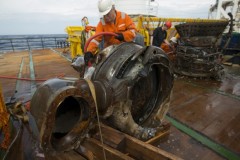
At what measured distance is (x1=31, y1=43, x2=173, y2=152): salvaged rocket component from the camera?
1265 millimetres

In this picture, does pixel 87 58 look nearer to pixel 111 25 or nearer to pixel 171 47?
pixel 111 25

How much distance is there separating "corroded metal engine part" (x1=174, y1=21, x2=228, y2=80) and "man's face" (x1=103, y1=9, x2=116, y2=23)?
2.80 meters

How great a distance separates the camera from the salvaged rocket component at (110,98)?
4.15 ft

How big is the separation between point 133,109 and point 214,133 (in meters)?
1.29

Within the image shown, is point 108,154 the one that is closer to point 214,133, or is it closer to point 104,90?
point 104,90

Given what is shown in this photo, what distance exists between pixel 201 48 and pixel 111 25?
303 centimetres

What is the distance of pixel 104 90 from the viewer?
1.65m

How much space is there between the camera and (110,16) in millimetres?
2689

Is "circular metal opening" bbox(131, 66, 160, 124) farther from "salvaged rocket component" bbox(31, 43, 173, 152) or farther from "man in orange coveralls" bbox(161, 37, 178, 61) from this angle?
"man in orange coveralls" bbox(161, 37, 178, 61)

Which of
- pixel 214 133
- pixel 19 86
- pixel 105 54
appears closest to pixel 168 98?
pixel 214 133

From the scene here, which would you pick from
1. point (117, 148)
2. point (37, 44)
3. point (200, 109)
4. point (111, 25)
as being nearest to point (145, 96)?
point (117, 148)

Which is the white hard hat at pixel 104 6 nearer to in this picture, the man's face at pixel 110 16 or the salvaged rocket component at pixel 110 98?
the man's face at pixel 110 16

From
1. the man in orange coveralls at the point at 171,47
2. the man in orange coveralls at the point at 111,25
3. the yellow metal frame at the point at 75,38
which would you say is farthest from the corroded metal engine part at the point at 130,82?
the yellow metal frame at the point at 75,38

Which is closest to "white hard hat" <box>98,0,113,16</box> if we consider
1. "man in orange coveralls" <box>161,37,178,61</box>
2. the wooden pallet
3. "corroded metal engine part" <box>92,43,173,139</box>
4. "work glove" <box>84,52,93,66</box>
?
"work glove" <box>84,52,93,66</box>
